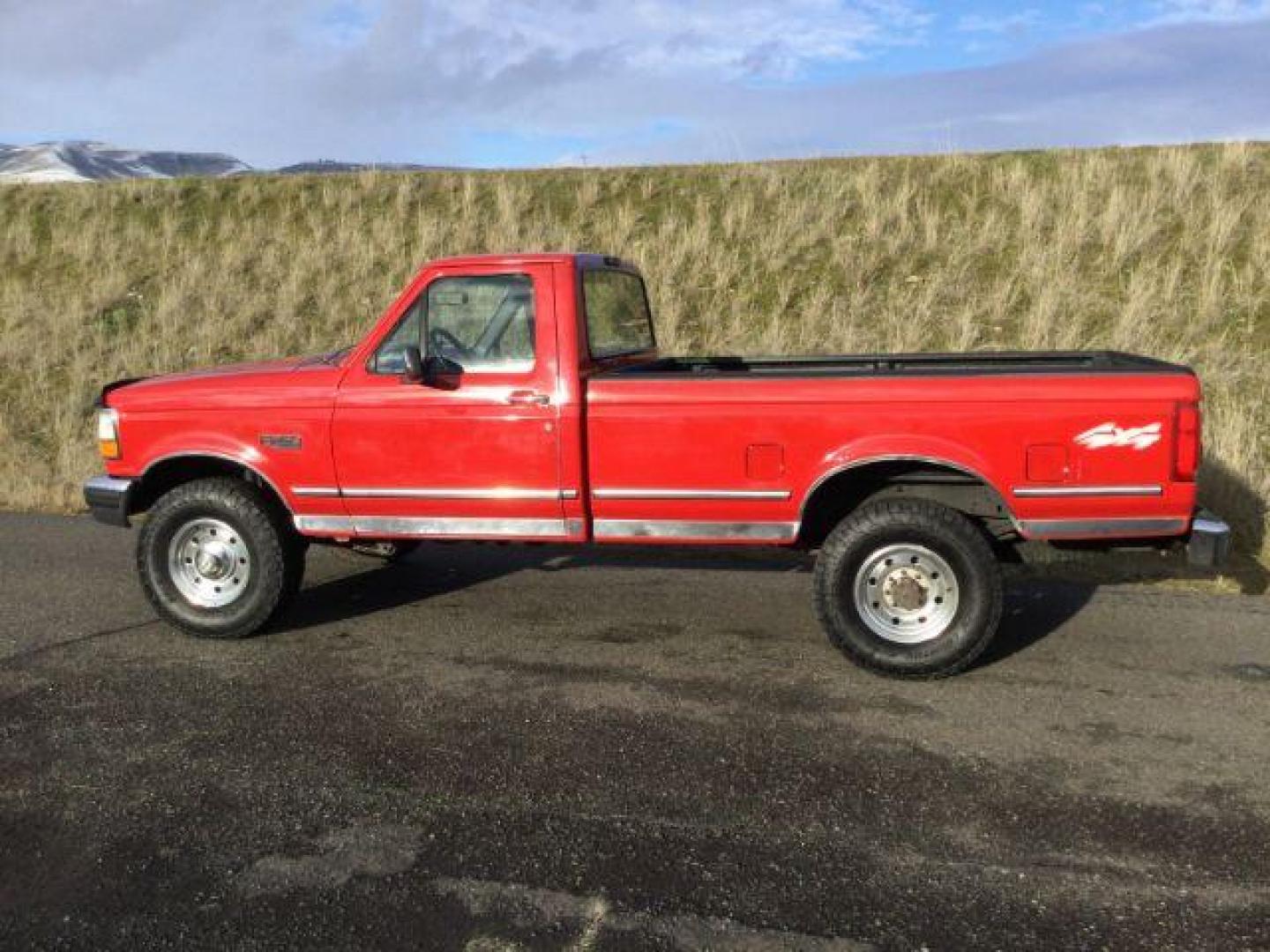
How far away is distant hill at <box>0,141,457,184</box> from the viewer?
22922 millimetres

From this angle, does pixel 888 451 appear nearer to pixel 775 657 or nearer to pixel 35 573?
pixel 775 657

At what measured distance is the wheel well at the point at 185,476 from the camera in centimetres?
553

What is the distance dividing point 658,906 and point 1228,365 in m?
10.1

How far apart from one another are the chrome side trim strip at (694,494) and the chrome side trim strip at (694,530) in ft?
0.43

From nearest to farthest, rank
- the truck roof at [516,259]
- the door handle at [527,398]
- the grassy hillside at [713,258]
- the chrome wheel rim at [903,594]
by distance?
the chrome wheel rim at [903,594] → the door handle at [527,398] → the truck roof at [516,259] → the grassy hillside at [713,258]

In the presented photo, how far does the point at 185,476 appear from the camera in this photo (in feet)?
18.8

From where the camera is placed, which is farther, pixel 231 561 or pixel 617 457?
pixel 231 561

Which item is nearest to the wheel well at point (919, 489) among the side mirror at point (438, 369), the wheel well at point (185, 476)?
the side mirror at point (438, 369)

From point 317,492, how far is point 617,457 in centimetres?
166

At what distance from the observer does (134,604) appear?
6.04 metres

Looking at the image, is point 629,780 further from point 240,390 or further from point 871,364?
point 871,364

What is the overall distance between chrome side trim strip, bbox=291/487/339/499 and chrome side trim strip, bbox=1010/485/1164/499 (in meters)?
3.41

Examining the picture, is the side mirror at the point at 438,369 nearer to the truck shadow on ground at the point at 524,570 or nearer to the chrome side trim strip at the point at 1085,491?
the truck shadow on ground at the point at 524,570

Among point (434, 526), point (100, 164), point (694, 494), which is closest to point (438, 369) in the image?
point (434, 526)
